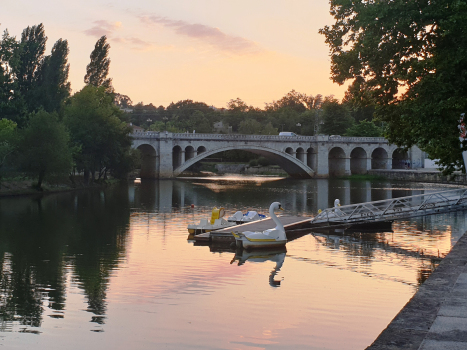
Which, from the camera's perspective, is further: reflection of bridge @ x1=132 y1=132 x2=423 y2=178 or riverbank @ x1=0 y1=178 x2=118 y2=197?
reflection of bridge @ x1=132 y1=132 x2=423 y2=178

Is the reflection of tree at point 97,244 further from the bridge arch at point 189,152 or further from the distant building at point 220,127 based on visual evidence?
the distant building at point 220,127

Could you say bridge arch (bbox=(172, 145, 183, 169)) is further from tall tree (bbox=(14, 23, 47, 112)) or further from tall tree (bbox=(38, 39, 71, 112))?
tall tree (bbox=(14, 23, 47, 112))

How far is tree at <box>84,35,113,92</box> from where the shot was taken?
241 ft

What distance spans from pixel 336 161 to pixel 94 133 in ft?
163

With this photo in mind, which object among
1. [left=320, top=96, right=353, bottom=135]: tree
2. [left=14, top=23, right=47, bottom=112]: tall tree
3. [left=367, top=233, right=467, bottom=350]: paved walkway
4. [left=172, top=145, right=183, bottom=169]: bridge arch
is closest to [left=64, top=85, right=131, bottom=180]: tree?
[left=14, top=23, right=47, bottom=112]: tall tree

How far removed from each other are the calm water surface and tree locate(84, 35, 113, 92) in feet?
147

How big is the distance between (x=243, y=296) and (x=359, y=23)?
10.7 meters

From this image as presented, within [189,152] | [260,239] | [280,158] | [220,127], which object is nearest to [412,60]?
[260,239]

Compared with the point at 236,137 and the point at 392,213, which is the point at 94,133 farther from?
the point at 392,213

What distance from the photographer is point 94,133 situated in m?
60.0

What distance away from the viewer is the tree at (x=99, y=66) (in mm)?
73500

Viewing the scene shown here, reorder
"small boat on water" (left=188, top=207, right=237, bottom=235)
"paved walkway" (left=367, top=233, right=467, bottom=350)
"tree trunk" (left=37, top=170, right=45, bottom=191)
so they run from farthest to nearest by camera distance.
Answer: "tree trunk" (left=37, top=170, right=45, bottom=191) < "small boat on water" (left=188, top=207, right=237, bottom=235) < "paved walkway" (left=367, top=233, right=467, bottom=350)

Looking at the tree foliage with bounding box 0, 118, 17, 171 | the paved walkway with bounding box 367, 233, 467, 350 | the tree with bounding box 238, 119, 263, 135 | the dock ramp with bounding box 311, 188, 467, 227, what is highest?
the tree with bounding box 238, 119, 263, 135

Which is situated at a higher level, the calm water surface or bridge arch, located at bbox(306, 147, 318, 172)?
bridge arch, located at bbox(306, 147, 318, 172)
